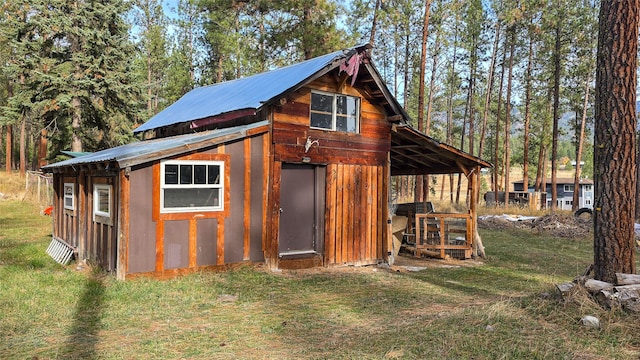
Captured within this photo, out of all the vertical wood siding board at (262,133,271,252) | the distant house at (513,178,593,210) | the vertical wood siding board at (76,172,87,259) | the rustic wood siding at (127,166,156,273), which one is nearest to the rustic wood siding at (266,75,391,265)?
the vertical wood siding board at (262,133,271,252)

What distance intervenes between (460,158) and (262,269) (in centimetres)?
609

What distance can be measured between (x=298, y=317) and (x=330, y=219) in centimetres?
413

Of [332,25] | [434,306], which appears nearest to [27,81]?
[332,25]

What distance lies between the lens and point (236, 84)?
530 inches

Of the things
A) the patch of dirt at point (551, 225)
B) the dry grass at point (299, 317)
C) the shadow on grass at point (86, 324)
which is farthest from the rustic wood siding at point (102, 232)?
the patch of dirt at point (551, 225)

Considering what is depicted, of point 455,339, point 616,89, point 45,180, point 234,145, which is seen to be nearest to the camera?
point 455,339

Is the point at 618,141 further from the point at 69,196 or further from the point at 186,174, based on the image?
the point at 69,196

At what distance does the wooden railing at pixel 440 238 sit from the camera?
40.1 ft

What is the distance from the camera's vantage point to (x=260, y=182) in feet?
31.8

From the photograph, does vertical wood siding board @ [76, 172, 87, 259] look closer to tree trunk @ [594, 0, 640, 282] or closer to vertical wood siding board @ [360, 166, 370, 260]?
vertical wood siding board @ [360, 166, 370, 260]

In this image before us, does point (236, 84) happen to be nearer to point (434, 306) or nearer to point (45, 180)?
point (434, 306)

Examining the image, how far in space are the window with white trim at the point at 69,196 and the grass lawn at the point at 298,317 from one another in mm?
1647

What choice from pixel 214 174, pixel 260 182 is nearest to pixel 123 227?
pixel 214 174

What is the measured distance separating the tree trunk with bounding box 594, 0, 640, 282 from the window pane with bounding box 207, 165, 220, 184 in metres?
6.43
